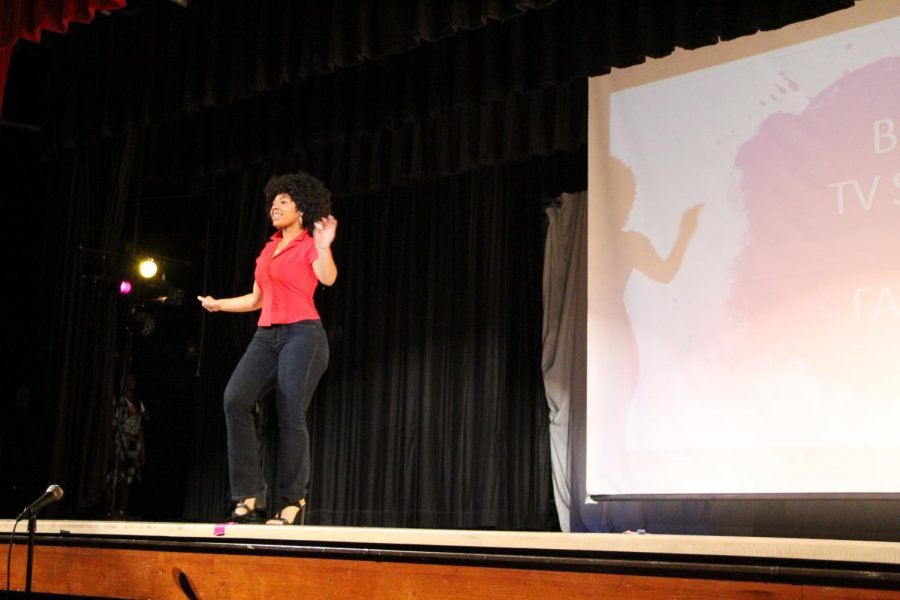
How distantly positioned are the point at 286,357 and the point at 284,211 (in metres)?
0.63

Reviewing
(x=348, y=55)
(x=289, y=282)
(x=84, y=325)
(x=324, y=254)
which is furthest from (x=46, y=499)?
(x=84, y=325)

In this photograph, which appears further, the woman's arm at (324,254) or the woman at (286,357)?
the woman's arm at (324,254)

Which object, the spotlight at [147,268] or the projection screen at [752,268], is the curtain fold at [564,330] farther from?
the spotlight at [147,268]

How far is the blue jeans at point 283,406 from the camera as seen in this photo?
3670 millimetres

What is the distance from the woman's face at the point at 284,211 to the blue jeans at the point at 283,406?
463mm

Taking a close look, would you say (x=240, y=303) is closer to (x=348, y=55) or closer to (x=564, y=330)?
(x=348, y=55)

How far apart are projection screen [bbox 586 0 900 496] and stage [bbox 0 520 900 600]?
1678mm

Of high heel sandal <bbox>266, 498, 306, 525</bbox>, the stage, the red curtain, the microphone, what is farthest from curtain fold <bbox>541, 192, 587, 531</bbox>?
the microphone

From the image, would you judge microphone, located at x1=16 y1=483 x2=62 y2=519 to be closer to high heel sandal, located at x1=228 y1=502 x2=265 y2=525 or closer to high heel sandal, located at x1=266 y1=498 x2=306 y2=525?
high heel sandal, located at x1=266 y1=498 x2=306 y2=525

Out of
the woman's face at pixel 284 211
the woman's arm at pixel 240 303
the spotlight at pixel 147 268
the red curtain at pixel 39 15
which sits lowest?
the woman's arm at pixel 240 303

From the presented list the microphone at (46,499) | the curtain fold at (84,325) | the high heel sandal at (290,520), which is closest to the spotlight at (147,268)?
the curtain fold at (84,325)

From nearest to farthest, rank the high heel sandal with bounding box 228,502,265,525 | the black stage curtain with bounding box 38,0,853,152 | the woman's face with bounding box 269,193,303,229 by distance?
1. the high heel sandal with bounding box 228,502,265,525
2. the woman's face with bounding box 269,193,303,229
3. the black stage curtain with bounding box 38,0,853,152

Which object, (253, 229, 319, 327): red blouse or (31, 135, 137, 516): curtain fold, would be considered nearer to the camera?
(253, 229, 319, 327): red blouse

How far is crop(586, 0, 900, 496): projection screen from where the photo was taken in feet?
12.0
